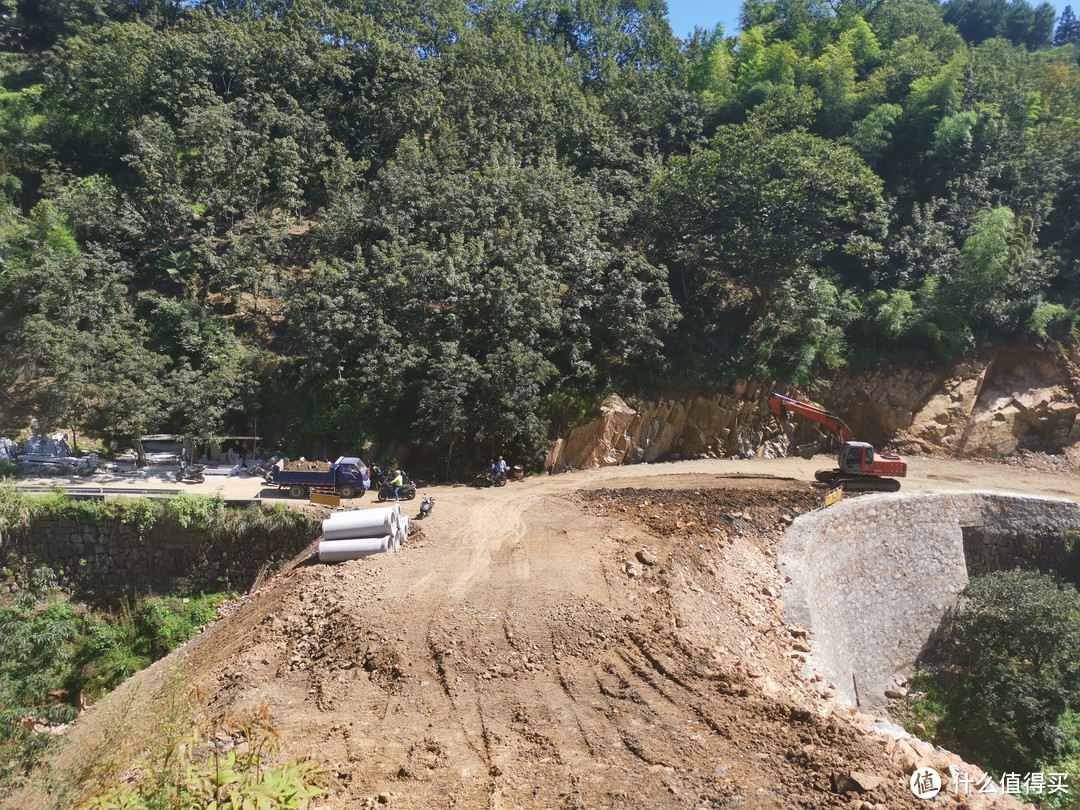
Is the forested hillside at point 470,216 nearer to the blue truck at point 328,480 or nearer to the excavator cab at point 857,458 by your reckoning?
the blue truck at point 328,480

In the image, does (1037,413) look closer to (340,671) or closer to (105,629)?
(340,671)

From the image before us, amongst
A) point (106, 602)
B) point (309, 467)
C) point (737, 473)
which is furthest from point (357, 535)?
point (737, 473)

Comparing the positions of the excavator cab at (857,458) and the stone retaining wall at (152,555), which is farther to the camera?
the excavator cab at (857,458)

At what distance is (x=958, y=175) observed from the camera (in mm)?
31797

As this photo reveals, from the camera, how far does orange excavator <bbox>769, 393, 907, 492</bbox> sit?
2161 centimetres

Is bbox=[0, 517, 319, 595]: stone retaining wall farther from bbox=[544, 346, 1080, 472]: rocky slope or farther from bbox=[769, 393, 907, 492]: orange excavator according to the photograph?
bbox=[769, 393, 907, 492]: orange excavator

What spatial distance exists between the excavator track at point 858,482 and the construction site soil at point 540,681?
595cm

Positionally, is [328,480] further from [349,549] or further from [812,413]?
[812,413]

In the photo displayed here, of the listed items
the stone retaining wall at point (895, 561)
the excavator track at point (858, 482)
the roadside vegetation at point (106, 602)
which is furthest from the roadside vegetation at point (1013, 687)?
the roadside vegetation at point (106, 602)

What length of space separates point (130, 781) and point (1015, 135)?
40.6m

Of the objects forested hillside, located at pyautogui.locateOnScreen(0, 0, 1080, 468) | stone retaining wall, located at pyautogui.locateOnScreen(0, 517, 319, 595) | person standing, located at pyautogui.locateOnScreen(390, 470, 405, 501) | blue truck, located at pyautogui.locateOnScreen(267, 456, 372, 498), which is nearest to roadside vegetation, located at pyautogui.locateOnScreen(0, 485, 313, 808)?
stone retaining wall, located at pyautogui.locateOnScreen(0, 517, 319, 595)

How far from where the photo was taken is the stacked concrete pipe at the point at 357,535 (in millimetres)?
15805

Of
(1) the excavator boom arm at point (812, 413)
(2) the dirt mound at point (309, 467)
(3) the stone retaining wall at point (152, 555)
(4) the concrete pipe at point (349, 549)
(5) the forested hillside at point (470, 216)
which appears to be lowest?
(3) the stone retaining wall at point (152, 555)

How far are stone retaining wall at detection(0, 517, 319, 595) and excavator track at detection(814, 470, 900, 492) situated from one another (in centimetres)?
1626
